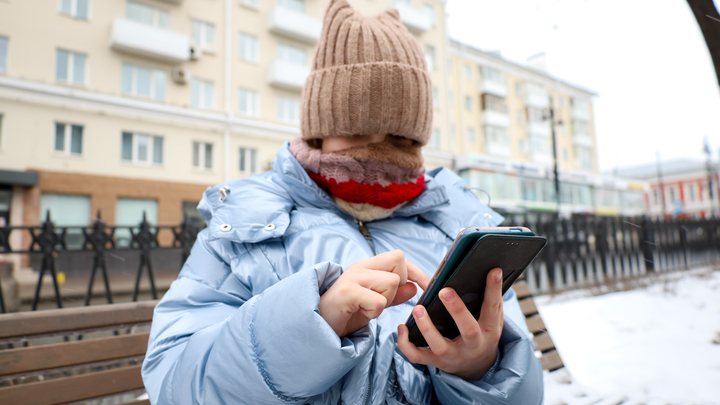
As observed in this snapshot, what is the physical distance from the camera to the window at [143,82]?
14891 mm

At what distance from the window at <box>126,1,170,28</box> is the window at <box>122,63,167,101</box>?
6.29 feet

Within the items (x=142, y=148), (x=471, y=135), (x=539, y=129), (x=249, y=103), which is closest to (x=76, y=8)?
(x=142, y=148)

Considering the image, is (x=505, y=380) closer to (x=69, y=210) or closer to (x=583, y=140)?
(x=69, y=210)

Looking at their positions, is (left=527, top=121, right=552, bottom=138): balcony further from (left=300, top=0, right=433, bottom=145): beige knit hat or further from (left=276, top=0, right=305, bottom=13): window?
(left=300, top=0, right=433, bottom=145): beige knit hat

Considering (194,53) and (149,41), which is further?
(194,53)

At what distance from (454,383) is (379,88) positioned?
97 cm

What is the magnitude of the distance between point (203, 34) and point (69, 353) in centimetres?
1780

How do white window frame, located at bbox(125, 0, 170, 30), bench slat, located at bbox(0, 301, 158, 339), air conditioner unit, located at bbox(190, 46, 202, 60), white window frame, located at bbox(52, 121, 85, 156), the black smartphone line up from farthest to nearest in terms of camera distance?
air conditioner unit, located at bbox(190, 46, 202, 60) → white window frame, located at bbox(125, 0, 170, 30) → white window frame, located at bbox(52, 121, 85, 156) → bench slat, located at bbox(0, 301, 158, 339) → the black smartphone

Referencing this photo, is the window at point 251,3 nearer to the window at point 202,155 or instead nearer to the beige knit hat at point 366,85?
the window at point 202,155

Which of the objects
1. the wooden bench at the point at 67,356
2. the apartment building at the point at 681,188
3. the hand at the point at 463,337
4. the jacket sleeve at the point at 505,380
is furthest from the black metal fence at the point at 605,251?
the apartment building at the point at 681,188

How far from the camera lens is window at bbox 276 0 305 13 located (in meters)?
18.9

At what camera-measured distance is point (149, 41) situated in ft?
48.8

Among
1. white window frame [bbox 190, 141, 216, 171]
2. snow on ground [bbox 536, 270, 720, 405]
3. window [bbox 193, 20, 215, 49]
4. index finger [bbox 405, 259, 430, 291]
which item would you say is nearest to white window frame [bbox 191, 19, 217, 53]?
window [bbox 193, 20, 215, 49]

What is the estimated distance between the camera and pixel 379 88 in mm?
1438
